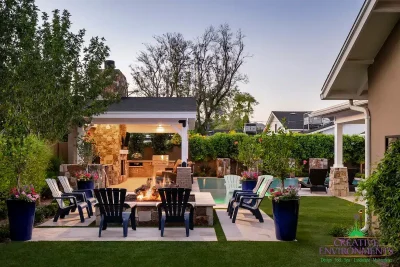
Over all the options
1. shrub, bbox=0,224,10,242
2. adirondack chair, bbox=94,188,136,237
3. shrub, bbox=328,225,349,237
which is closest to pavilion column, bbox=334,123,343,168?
shrub, bbox=328,225,349,237

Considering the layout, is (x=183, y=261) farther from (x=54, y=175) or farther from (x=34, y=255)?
(x=54, y=175)

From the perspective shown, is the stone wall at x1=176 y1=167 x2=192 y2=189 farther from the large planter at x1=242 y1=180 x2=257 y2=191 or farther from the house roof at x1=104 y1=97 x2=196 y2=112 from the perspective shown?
the large planter at x1=242 y1=180 x2=257 y2=191

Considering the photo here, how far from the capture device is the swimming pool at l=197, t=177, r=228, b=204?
47.6ft

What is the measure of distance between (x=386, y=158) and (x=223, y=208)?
6.93 meters

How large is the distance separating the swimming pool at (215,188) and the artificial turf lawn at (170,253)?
6.24 m

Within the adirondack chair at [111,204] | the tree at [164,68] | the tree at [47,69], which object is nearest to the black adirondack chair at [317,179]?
the tree at [47,69]

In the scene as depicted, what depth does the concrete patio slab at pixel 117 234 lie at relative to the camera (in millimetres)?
7762

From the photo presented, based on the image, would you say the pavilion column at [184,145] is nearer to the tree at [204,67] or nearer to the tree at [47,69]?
the tree at [47,69]

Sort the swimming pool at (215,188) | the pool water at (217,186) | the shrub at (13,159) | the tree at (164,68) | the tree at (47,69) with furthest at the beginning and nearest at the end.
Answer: the tree at (164,68)
the pool water at (217,186)
the swimming pool at (215,188)
the tree at (47,69)
the shrub at (13,159)

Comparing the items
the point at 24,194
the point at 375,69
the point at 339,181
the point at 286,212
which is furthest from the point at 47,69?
the point at 339,181

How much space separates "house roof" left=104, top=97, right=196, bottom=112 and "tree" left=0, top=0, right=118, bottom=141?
1793 mm

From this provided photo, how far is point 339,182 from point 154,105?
774cm

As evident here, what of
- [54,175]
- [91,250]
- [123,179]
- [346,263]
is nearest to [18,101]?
[54,175]

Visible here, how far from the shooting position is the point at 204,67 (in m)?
34.0
